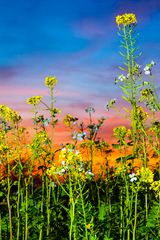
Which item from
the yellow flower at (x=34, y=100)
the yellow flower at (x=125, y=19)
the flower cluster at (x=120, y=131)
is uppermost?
the yellow flower at (x=125, y=19)

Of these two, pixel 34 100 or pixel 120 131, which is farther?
pixel 34 100

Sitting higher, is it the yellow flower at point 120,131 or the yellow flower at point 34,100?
the yellow flower at point 34,100

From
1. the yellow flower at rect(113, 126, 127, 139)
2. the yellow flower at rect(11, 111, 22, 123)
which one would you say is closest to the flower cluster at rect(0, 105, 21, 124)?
the yellow flower at rect(11, 111, 22, 123)

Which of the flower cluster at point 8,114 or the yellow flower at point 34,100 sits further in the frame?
the yellow flower at point 34,100

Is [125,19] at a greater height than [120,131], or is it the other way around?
[125,19]

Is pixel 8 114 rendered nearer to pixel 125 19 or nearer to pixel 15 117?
pixel 15 117

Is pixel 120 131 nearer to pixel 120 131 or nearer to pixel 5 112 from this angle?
pixel 120 131

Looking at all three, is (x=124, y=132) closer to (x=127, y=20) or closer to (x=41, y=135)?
(x=41, y=135)

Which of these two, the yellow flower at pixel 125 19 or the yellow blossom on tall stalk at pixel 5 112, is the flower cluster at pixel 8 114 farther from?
the yellow flower at pixel 125 19

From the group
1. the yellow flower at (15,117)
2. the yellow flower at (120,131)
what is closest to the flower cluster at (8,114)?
the yellow flower at (15,117)

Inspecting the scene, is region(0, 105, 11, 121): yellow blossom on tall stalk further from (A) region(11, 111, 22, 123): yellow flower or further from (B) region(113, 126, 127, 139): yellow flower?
(B) region(113, 126, 127, 139): yellow flower

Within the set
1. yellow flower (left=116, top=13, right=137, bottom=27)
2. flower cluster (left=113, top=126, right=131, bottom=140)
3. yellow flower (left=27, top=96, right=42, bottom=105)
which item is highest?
yellow flower (left=116, top=13, right=137, bottom=27)

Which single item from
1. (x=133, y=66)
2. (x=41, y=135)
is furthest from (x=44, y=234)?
(x=133, y=66)

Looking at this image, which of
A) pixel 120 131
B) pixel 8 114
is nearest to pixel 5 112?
pixel 8 114
